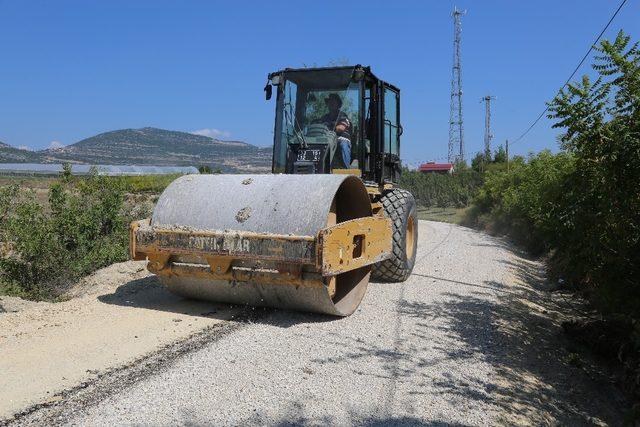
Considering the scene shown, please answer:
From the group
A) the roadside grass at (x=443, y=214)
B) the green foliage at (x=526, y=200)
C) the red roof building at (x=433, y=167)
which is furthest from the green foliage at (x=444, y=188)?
the red roof building at (x=433, y=167)

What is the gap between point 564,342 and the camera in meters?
6.34

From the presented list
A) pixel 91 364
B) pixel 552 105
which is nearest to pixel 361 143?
pixel 552 105

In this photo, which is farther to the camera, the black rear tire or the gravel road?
the black rear tire

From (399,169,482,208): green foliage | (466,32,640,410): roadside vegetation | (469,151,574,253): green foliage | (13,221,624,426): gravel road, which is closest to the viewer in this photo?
(13,221,624,426): gravel road

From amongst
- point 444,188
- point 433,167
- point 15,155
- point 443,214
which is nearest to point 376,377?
point 443,214

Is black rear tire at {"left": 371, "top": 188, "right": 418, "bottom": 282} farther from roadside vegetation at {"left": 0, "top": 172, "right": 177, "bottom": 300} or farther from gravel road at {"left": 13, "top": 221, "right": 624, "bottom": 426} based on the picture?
roadside vegetation at {"left": 0, "top": 172, "right": 177, "bottom": 300}

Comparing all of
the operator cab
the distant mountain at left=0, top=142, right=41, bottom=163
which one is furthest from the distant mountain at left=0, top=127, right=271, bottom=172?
the operator cab

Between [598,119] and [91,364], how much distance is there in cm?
508

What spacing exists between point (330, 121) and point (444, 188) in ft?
93.8

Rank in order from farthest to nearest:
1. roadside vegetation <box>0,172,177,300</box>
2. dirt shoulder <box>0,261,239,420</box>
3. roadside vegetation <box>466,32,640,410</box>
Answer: roadside vegetation <box>0,172,177,300</box> → roadside vegetation <box>466,32,640,410</box> → dirt shoulder <box>0,261,239,420</box>

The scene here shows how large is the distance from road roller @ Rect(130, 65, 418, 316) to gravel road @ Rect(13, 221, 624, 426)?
17.6 inches

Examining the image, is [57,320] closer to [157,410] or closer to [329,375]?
[157,410]

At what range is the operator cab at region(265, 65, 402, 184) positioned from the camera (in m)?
7.30

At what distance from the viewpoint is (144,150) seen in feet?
242
